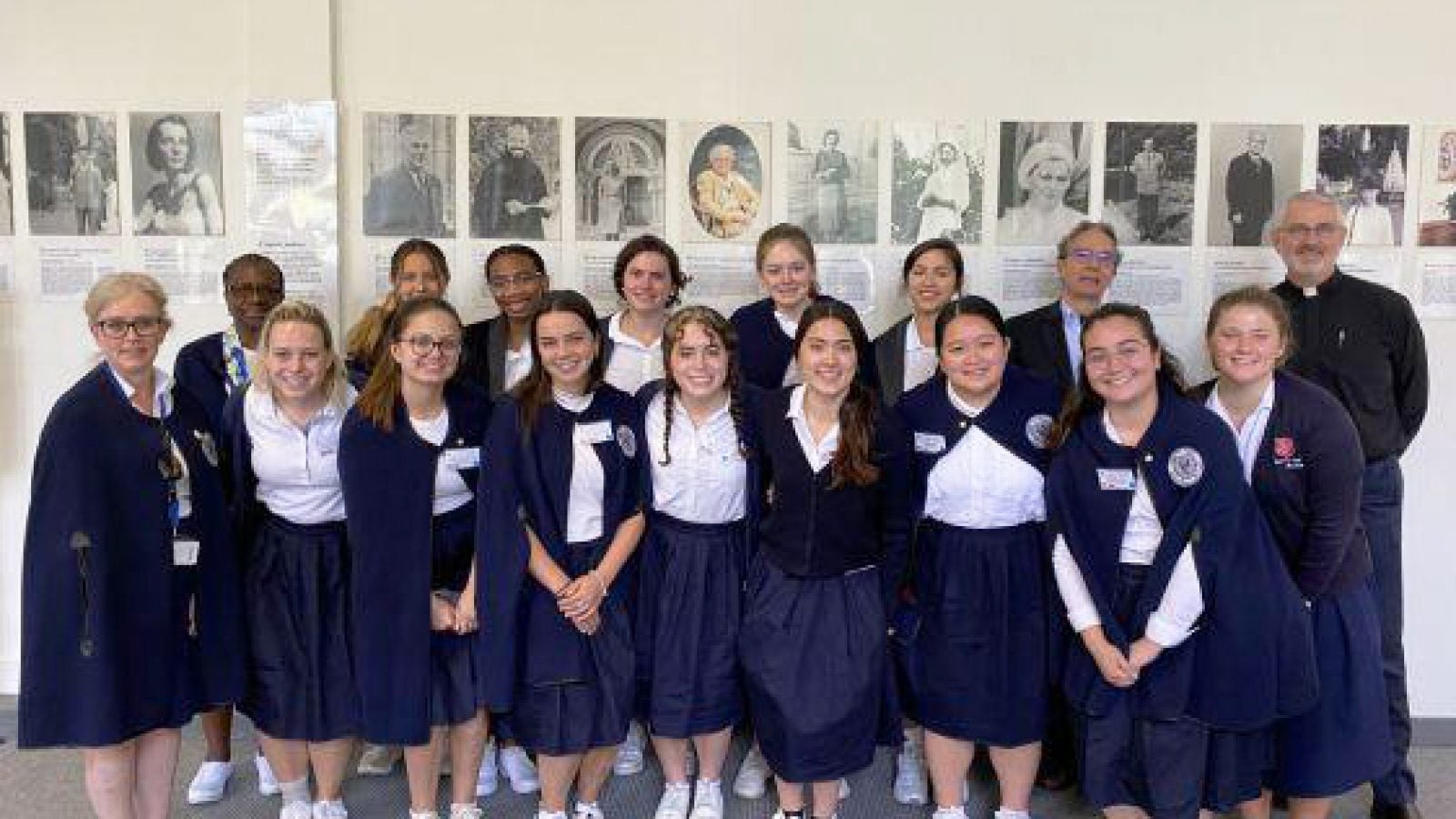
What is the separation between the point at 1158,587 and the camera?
253cm

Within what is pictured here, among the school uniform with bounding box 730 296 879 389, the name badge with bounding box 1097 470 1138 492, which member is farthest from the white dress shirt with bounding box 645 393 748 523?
the name badge with bounding box 1097 470 1138 492

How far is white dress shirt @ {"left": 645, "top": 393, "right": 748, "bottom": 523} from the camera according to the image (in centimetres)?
288

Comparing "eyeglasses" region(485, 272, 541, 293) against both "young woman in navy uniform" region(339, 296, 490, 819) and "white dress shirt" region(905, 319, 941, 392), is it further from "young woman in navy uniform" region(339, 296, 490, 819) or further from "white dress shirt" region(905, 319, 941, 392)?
"white dress shirt" region(905, 319, 941, 392)

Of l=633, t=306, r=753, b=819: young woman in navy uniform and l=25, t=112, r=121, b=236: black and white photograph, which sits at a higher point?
l=25, t=112, r=121, b=236: black and white photograph

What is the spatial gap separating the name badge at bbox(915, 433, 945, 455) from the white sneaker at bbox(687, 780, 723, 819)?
118cm

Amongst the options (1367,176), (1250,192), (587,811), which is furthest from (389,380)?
(1367,176)

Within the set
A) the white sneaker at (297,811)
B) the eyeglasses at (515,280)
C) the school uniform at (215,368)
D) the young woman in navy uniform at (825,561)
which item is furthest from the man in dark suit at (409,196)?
the white sneaker at (297,811)

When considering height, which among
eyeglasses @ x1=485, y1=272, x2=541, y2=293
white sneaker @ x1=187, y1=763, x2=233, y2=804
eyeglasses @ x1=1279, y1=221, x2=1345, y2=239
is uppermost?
eyeglasses @ x1=1279, y1=221, x2=1345, y2=239

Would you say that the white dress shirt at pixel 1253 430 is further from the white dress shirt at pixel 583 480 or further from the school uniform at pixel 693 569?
the white dress shirt at pixel 583 480

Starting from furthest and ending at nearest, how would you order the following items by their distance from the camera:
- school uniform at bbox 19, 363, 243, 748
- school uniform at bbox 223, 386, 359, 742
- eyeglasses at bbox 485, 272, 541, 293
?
eyeglasses at bbox 485, 272, 541, 293, school uniform at bbox 223, 386, 359, 742, school uniform at bbox 19, 363, 243, 748

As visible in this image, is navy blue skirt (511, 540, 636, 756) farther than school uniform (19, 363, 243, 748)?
Result: Yes

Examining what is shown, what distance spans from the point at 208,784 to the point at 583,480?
5.25 ft

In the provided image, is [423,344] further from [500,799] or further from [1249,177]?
[1249,177]

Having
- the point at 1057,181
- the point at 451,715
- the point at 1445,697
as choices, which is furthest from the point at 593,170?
the point at 1445,697
